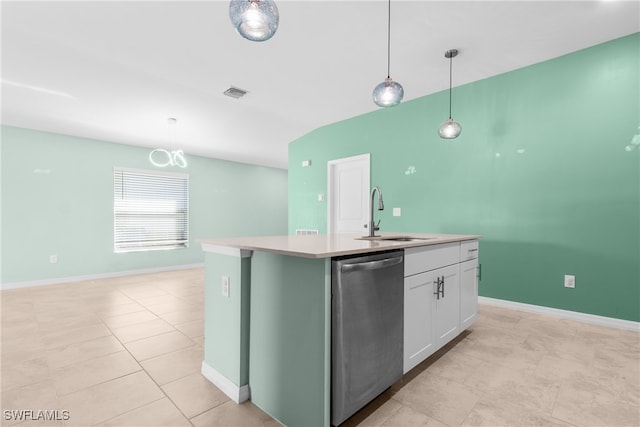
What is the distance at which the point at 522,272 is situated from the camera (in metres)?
3.23

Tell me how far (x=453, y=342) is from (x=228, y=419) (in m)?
1.84

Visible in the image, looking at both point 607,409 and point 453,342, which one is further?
point 453,342

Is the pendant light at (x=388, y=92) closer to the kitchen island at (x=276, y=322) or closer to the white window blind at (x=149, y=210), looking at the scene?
the kitchen island at (x=276, y=322)

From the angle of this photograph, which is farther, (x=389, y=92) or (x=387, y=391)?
(x=389, y=92)

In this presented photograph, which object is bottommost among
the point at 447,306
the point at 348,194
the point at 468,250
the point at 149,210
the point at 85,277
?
the point at 85,277

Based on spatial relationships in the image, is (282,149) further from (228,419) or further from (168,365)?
(228,419)

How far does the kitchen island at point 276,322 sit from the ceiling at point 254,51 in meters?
1.87

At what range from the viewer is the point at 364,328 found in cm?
142

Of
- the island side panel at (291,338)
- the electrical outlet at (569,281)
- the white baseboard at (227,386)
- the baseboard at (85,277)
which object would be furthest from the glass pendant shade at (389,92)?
the baseboard at (85,277)

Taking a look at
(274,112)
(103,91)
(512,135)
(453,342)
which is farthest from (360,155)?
(103,91)

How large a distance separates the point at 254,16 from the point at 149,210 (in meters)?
5.64

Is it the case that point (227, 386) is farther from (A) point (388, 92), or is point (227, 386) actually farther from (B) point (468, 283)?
(A) point (388, 92)

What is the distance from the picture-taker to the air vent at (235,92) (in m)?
3.52

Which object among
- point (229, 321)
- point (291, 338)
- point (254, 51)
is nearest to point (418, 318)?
point (291, 338)
